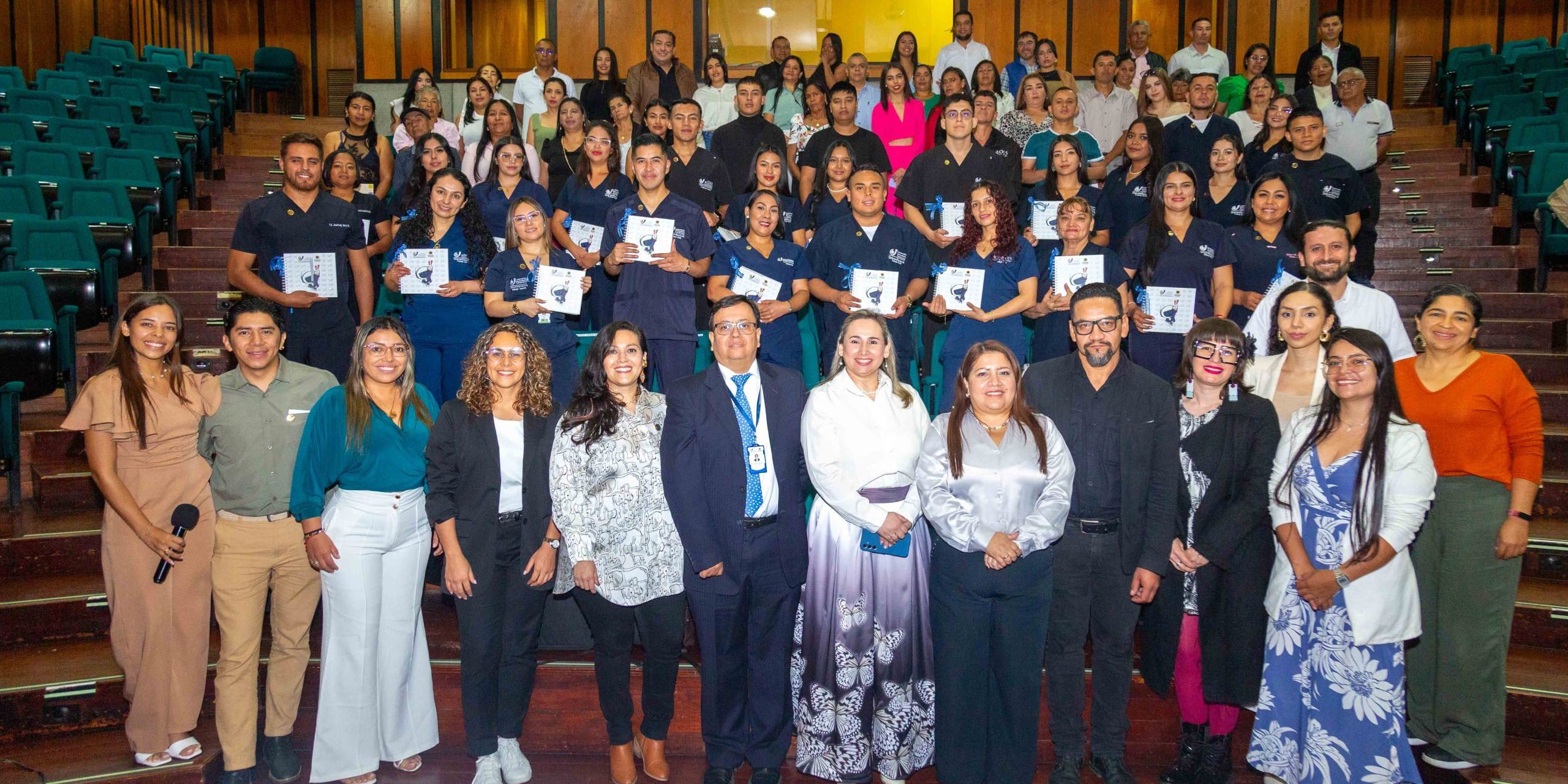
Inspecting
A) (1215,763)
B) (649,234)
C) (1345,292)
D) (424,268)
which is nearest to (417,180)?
(424,268)

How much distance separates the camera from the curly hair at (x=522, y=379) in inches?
154

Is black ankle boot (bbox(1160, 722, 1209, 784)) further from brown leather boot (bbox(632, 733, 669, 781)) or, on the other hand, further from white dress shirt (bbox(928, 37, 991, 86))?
white dress shirt (bbox(928, 37, 991, 86))

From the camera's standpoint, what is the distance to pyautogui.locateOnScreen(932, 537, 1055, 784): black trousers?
3.79m

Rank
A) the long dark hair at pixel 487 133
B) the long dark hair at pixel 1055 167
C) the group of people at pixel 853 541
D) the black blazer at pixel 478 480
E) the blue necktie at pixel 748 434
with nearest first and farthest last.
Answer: the group of people at pixel 853 541 < the black blazer at pixel 478 480 < the blue necktie at pixel 748 434 < the long dark hair at pixel 1055 167 < the long dark hair at pixel 487 133

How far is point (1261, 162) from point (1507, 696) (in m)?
4.11

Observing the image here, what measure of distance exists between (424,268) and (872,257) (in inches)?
94.6

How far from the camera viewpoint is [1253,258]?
18.2ft

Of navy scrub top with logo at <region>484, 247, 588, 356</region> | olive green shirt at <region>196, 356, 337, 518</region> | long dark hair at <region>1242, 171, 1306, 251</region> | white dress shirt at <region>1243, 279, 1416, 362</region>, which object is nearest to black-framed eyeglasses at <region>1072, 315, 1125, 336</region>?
white dress shirt at <region>1243, 279, 1416, 362</region>

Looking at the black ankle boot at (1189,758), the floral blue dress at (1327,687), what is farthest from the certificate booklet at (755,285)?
the black ankle boot at (1189,758)

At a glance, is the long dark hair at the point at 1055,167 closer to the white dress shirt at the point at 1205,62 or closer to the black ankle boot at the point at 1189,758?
the black ankle boot at the point at 1189,758

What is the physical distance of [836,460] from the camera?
3.92 meters

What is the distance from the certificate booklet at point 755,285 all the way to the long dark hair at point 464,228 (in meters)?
1.45

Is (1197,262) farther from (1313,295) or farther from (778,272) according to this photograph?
(778,272)

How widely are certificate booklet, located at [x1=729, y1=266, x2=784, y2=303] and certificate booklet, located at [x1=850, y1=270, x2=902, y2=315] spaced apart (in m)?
0.43
